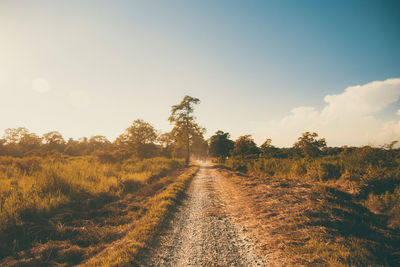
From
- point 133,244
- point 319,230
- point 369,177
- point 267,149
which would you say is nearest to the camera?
point 133,244

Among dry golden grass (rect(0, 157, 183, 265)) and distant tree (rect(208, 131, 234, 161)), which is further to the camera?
distant tree (rect(208, 131, 234, 161))

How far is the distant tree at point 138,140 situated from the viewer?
33875 mm

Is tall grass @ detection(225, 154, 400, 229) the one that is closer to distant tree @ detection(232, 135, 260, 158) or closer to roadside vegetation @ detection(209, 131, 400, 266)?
roadside vegetation @ detection(209, 131, 400, 266)

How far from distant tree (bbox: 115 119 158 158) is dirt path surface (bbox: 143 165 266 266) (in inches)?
1154

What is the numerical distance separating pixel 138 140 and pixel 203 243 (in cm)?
3295

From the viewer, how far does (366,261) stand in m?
3.47

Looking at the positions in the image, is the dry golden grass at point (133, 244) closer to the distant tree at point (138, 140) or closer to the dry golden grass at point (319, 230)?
the dry golden grass at point (319, 230)

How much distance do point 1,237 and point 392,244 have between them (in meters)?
10.9

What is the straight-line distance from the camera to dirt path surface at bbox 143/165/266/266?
398 cm

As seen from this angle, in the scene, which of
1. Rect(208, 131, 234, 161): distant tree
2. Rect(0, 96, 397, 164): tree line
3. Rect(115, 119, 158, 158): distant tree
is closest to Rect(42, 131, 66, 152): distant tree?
Rect(0, 96, 397, 164): tree line

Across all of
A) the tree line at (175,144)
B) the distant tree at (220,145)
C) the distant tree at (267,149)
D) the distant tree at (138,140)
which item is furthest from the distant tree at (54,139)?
the distant tree at (267,149)

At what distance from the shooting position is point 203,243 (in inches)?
190

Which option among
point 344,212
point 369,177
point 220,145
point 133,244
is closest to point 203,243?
point 133,244

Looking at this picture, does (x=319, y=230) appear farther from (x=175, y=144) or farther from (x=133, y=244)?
(x=175, y=144)
